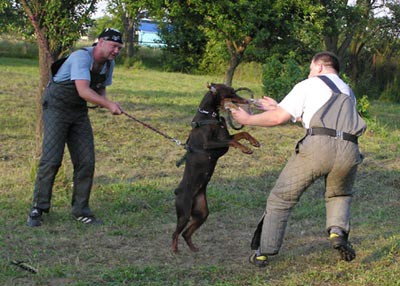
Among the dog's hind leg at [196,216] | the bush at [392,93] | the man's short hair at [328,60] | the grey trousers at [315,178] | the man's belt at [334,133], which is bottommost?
the bush at [392,93]

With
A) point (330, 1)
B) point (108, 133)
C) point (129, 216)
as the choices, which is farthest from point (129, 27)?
point (129, 216)

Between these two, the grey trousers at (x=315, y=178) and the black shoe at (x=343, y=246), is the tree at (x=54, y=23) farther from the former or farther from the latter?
the black shoe at (x=343, y=246)

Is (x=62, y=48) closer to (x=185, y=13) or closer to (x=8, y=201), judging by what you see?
(x=8, y=201)

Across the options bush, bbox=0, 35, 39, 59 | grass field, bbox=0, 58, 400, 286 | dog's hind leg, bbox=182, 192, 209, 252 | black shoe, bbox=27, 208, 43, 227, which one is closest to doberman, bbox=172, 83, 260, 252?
dog's hind leg, bbox=182, 192, 209, 252

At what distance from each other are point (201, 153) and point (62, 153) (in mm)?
1682

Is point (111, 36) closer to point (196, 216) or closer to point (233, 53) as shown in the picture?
point (196, 216)

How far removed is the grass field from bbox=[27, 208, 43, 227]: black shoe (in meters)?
0.07

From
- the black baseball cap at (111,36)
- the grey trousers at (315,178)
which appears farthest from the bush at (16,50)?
the grey trousers at (315,178)

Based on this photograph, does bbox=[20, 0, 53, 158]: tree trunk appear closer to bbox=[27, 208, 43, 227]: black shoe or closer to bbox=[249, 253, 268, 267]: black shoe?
bbox=[27, 208, 43, 227]: black shoe

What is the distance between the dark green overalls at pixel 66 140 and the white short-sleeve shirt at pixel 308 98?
Result: 234 cm

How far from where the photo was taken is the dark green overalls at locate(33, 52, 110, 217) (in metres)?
6.10

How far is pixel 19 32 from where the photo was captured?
8.41 m

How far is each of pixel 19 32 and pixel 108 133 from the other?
11.9 feet

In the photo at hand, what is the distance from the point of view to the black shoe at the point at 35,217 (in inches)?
241
